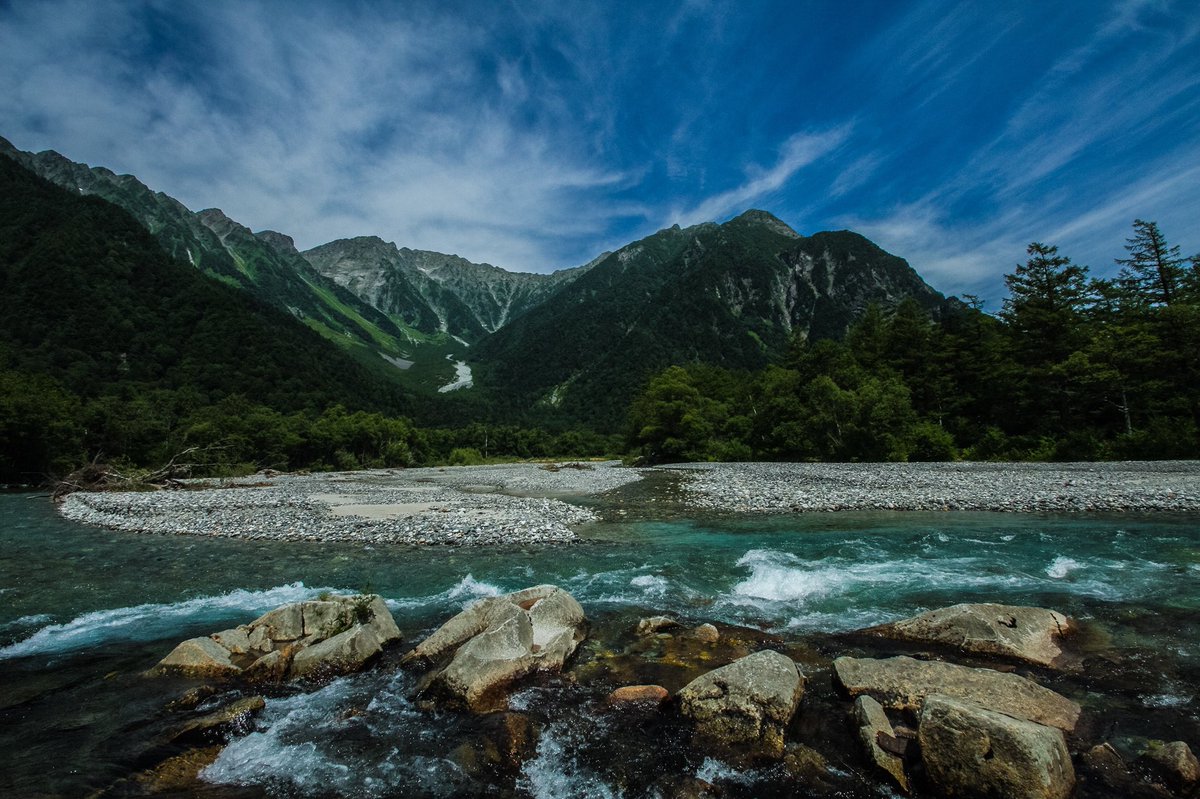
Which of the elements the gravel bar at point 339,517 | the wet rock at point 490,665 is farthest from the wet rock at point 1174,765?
the gravel bar at point 339,517

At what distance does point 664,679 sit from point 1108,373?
47998mm

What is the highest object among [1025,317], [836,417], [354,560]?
[1025,317]

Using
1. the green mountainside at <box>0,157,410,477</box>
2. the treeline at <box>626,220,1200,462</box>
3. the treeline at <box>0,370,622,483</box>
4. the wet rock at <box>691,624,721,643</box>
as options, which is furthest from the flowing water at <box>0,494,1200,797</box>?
the green mountainside at <box>0,157,410,477</box>

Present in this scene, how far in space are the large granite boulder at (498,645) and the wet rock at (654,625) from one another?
1053 mm

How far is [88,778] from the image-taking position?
5141 millimetres

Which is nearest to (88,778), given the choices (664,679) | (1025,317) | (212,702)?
(212,702)

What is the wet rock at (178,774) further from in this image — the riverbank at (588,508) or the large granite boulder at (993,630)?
the riverbank at (588,508)

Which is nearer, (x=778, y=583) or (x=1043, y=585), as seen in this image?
(x=1043, y=585)

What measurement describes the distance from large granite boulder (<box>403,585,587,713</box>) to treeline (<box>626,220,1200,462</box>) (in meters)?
45.3

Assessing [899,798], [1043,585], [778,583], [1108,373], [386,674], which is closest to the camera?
[899,798]

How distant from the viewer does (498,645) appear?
24.8ft

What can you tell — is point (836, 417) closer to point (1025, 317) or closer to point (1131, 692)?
point (1025, 317)

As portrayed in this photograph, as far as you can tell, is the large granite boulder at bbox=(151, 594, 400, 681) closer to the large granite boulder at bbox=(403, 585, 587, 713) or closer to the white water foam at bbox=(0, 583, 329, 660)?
the large granite boulder at bbox=(403, 585, 587, 713)

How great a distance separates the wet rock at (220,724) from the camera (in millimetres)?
5992
